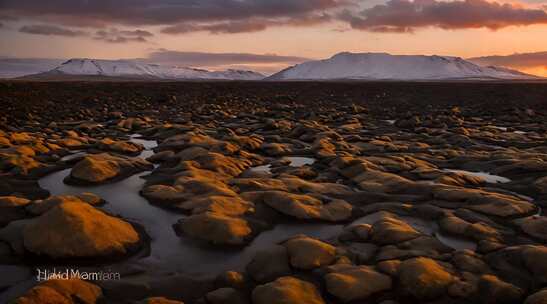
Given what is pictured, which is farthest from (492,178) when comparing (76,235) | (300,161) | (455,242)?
(76,235)

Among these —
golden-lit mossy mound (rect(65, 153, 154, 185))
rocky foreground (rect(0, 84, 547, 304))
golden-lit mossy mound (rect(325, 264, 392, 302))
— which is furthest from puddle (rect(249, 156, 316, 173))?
golden-lit mossy mound (rect(325, 264, 392, 302))

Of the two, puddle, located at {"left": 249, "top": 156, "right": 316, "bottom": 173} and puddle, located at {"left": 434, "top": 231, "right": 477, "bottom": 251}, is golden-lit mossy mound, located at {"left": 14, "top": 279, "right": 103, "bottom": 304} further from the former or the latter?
puddle, located at {"left": 249, "top": 156, "right": 316, "bottom": 173}

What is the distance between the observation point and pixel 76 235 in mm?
7152

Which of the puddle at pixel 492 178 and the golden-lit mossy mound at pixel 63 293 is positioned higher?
the puddle at pixel 492 178

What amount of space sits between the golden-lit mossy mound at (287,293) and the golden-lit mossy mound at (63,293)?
199 centimetres

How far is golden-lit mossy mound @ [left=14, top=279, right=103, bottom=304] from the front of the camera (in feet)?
17.8

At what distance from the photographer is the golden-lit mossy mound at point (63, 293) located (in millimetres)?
5422

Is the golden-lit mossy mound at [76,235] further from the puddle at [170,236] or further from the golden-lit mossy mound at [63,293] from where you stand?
the golden-lit mossy mound at [63,293]

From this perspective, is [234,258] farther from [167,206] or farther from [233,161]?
[233,161]

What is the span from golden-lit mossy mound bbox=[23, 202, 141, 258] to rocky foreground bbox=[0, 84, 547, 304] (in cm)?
2

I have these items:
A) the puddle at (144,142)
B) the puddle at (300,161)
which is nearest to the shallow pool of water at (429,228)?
the puddle at (300,161)

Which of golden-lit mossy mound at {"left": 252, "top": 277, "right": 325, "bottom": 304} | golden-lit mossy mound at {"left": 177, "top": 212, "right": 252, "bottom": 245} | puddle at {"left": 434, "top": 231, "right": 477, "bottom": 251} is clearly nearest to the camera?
golden-lit mossy mound at {"left": 252, "top": 277, "right": 325, "bottom": 304}

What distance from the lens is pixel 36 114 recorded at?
25484 millimetres

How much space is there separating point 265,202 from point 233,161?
3.65 meters
